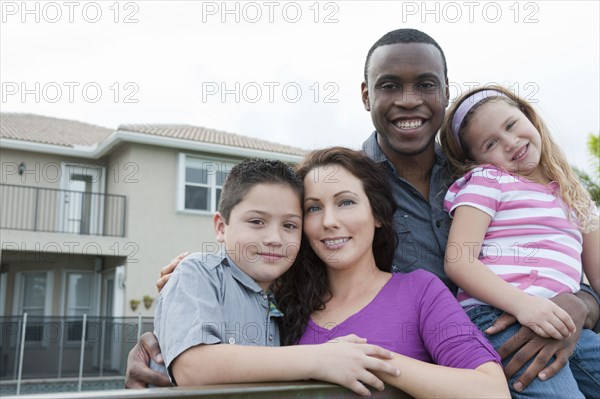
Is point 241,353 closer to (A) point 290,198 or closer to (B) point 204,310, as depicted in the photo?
(B) point 204,310

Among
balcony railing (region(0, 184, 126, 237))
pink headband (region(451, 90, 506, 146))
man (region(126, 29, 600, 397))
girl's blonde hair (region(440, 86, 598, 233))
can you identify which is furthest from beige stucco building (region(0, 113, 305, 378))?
pink headband (region(451, 90, 506, 146))

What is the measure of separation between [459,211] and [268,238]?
81 cm

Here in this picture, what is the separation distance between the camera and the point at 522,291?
229cm

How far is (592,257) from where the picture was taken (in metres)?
2.73

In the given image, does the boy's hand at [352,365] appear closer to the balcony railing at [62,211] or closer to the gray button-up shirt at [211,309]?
the gray button-up shirt at [211,309]

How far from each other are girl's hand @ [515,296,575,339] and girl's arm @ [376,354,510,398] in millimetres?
390

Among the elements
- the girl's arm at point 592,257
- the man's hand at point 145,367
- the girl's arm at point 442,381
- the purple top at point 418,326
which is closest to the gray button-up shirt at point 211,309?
the man's hand at point 145,367

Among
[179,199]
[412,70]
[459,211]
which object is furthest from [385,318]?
[179,199]

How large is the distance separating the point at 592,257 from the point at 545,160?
465 millimetres

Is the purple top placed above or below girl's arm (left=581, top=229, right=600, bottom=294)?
below

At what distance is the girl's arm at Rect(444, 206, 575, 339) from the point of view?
2.16 meters

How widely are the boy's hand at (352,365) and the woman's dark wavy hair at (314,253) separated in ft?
2.22

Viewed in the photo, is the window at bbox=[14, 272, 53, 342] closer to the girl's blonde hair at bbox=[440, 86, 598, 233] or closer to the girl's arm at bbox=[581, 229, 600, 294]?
the girl's blonde hair at bbox=[440, 86, 598, 233]

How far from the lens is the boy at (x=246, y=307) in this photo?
65.3 inches
